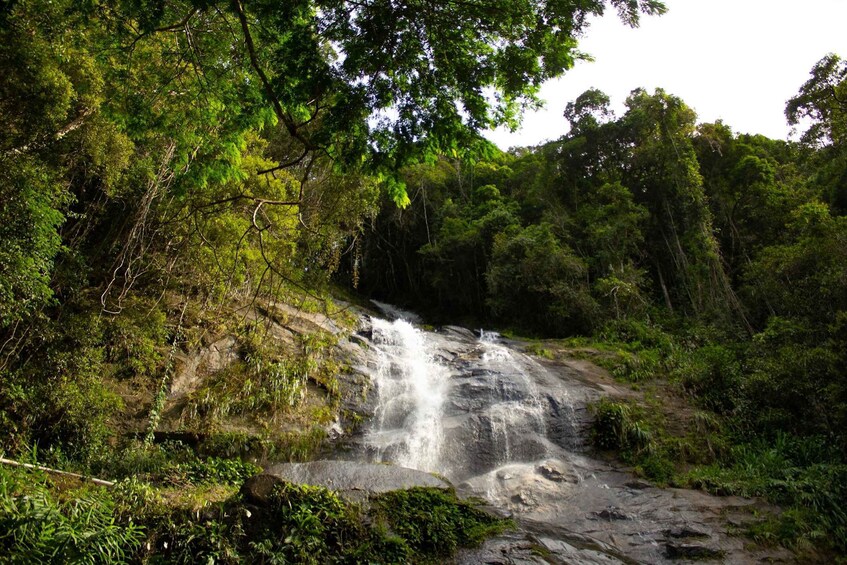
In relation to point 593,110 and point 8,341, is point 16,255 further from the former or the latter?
point 593,110

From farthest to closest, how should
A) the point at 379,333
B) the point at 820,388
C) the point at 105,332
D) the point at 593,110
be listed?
1. the point at 593,110
2. the point at 379,333
3. the point at 820,388
4. the point at 105,332

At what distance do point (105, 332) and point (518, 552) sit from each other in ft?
24.6

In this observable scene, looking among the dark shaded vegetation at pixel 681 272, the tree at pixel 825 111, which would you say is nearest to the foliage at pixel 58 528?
the dark shaded vegetation at pixel 681 272

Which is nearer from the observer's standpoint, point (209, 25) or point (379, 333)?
point (209, 25)

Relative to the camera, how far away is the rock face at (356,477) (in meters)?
6.58

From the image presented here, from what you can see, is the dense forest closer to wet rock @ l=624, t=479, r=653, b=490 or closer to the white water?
wet rock @ l=624, t=479, r=653, b=490

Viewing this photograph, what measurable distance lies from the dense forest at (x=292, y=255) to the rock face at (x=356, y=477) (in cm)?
63

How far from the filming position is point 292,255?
1073 cm

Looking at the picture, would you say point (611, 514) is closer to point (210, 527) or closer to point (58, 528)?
point (210, 527)

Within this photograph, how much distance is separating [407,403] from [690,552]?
6453mm

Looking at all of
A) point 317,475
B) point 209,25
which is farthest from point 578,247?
point 209,25

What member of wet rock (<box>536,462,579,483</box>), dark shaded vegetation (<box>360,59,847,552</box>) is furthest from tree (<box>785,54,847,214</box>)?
wet rock (<box>536,462,579,483</box>)

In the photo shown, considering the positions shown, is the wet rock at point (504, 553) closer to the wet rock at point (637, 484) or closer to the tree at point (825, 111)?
the wet rock at point (637, 484)

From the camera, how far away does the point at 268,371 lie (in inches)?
404
